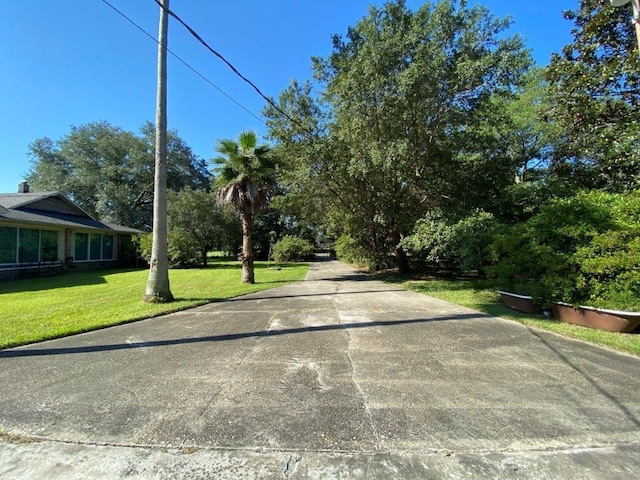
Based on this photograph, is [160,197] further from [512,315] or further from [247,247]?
[512,315]

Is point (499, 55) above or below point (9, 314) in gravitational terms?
above

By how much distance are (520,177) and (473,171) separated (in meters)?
7.81

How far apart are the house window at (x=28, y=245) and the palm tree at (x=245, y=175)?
1064 centimetres

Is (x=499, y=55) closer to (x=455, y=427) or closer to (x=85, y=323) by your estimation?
(x=455, y=427)

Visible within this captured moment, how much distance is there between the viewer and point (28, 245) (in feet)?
53.5

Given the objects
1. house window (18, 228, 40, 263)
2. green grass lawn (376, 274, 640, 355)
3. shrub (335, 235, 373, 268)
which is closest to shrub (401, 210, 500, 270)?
green grass lawn (376, 274, 640, 355)

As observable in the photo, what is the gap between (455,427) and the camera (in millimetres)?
2773

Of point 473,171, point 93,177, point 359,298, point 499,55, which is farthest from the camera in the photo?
point 93,177

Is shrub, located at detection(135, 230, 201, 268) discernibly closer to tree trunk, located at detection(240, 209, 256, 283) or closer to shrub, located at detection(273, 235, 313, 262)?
shrub, located at detection(273, 235, 313, 262)

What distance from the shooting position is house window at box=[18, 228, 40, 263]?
1585 cm

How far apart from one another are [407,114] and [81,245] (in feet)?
65.5

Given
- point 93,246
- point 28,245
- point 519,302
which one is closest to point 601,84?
point 519,302

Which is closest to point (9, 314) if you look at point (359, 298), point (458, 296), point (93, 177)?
point (359, 298)

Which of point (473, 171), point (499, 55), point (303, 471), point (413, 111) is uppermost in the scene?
point (499, 55)
